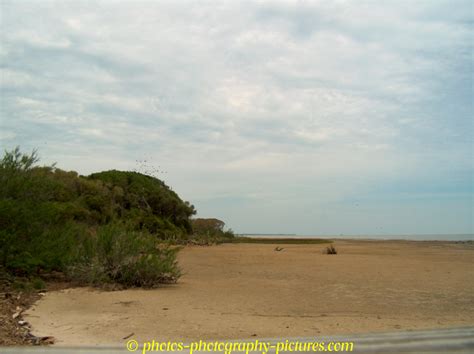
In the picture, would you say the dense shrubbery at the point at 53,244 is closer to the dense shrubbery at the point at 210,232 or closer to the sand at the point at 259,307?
the sand at the point at 259,307

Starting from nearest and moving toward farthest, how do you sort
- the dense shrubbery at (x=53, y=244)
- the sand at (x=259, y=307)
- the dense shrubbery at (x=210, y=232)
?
the sand at (x=259, y=307) < the dense shrubbery at (x=53, y=244) < the dense shrubbery at (x=210, y=232)

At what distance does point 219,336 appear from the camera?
7.14m

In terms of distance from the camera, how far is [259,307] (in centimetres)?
988

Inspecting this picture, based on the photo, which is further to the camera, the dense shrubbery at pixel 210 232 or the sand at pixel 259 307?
the dense shrubbery at pixel 210 232

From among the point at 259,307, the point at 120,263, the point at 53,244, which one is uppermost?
the point at 53,244

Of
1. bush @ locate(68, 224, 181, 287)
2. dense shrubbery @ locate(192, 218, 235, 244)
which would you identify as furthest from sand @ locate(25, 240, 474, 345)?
dense shrubbery @ locate(192, 218, 235, 244)

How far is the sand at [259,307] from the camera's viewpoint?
25.0ft

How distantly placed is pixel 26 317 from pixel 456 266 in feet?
53.7

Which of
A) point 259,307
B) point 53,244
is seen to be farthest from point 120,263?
point 259,307

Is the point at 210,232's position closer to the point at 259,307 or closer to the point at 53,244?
the point at 53,244

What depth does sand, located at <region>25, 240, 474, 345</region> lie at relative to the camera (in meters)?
7.61

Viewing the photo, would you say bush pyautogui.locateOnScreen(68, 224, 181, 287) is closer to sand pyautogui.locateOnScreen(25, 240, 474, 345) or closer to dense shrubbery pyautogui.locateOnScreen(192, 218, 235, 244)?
sand pyautogui.locateOnScreen(25, 240, 474, 345)

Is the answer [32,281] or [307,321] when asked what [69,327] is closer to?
[307,321]

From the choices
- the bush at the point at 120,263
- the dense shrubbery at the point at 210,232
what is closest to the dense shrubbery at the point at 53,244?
the bush at the point at 120,263
